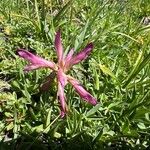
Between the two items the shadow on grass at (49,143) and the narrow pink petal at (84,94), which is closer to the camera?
the narrow pink petal at (84,94)

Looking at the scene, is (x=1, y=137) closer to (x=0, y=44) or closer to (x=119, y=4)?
(x=0, y=44)

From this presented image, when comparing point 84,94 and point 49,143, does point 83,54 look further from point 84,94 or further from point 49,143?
point 49,143

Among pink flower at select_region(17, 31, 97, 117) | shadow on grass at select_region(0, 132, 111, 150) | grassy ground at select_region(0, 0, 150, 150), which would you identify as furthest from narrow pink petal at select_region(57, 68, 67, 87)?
shadow on grass at select_region(0, 132, 111, 150)

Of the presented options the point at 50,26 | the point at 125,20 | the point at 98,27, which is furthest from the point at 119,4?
the point at 50,26

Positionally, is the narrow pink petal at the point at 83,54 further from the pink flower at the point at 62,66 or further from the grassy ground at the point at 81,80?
the grassy ground at the point at 81,80

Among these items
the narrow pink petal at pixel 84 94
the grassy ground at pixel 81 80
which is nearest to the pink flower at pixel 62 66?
the narrow pink petal at pixel 84 94

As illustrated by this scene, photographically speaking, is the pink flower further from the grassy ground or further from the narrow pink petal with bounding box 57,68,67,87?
the grassy ground

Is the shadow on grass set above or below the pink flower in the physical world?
below

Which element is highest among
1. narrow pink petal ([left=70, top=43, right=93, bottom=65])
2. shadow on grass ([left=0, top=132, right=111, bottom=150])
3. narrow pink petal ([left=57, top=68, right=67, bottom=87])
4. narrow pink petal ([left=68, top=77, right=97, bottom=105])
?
narrow pink petal ([left=70, top=43, right=93, bottom=65])

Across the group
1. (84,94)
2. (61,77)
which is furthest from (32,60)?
(84,94)
